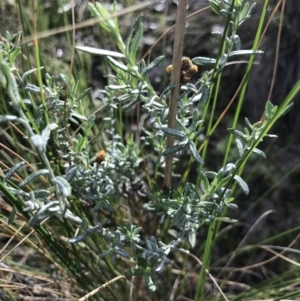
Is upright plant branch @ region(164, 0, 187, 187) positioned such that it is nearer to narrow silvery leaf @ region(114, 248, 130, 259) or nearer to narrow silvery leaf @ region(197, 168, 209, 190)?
narrow silvery leaf @ region(197, 168, 209, 190)

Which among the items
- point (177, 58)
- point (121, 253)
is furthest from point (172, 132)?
point (121, 253)

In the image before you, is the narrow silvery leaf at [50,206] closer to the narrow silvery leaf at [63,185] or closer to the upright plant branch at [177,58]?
the narrow silvery leaf at [63,185]

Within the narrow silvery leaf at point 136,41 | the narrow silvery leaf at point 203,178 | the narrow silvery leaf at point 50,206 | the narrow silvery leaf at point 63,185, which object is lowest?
the narrow silvery leaf at point 203,178

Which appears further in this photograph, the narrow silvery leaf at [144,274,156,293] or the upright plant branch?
the narrow silvery leaf at [144,274,156,293]

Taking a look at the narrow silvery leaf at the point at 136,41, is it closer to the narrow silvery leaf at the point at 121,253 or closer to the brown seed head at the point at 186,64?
the brown seed head at the point at 186,64

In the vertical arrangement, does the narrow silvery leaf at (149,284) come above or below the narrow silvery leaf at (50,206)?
below

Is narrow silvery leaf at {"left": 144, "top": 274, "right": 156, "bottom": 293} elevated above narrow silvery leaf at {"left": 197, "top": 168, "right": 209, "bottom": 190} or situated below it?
below

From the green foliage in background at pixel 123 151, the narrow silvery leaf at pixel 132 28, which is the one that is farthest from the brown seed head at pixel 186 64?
the narrow silvery leaf at pixel 132 28

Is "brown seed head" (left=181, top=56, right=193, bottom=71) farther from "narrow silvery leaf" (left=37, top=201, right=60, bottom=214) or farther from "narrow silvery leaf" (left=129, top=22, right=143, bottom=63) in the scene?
"narrow silvery leaf" (left=37, top=201, right=60, bottom=214)

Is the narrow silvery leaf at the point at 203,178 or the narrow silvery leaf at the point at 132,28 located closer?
the narrow silvery leaf at the point at 132,28

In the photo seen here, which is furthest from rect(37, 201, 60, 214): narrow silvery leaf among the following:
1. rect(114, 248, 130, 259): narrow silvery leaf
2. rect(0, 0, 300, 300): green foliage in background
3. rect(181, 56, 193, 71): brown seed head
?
rect(181, 56, 193, 71): brown seed head

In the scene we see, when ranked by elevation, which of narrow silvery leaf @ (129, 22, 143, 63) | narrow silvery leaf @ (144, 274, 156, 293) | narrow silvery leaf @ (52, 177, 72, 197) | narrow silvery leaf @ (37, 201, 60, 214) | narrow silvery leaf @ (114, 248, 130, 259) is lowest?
narrow silvery leaf @ (144, 274, 156, 293)

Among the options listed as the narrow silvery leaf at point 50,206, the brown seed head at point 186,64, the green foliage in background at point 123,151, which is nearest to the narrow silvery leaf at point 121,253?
the green foliage in background at point 123,151
